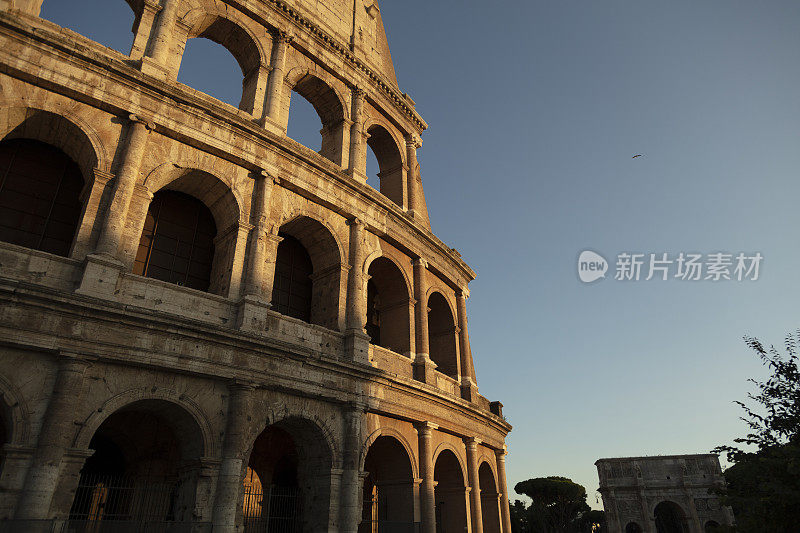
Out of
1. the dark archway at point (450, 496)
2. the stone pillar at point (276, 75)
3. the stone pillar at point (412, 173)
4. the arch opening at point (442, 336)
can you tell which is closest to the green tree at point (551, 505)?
the dark archway at point (450, 496)

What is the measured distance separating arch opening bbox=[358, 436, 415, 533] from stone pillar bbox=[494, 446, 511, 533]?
5.10m

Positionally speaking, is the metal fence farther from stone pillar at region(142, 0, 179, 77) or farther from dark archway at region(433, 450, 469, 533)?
stone pillar at region(142, 0, 179, 77)

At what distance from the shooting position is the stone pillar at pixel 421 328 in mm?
14492

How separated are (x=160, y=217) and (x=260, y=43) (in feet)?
18.8

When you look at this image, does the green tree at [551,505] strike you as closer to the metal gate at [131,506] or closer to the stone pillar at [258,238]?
the metal gate at [131,506]

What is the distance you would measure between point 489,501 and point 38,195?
15.4 meters

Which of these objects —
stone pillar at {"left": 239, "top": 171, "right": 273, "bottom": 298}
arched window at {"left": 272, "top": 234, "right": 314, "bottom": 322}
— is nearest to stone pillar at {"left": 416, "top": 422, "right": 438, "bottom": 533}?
arched window at {"left": 272, "top": 234, "right": 314, "bottom": 322}

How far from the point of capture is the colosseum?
8430 mm

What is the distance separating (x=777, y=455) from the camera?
7.86 m

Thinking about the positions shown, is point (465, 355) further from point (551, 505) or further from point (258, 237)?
point (551, 505)

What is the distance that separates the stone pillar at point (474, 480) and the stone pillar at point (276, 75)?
10.9m

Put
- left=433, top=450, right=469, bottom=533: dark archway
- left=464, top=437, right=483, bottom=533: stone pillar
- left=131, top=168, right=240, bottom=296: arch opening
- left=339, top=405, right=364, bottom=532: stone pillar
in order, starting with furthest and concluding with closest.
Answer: left=464, top=437, right=483, bottom=533: stone pillar < left=433, top=450, right=469, bottom=533: dark archway < left=131, top=168, right=240, bottom=296: arch opening < left=339, top=405, right=364, bottom=532: stone pillar

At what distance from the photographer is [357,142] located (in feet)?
51.2

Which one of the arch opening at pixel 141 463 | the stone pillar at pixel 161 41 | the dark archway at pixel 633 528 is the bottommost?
the dark archway at pixel 633 528
